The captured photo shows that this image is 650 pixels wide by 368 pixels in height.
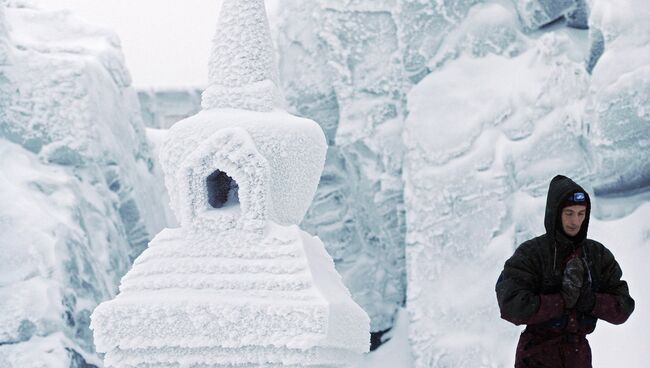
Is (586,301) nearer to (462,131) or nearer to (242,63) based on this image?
(242,63)

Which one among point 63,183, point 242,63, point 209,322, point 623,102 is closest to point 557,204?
point 209,322

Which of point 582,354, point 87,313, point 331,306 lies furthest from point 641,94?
point 87,313

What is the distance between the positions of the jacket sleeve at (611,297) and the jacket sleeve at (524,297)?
0.45ft

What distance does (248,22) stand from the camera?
584 cm

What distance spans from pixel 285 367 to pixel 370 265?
373 inches

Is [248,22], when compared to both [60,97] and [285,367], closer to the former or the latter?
[285,367]

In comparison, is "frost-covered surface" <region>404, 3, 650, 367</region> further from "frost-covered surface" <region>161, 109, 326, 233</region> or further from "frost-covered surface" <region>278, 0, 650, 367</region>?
"frost-covered surface" <region>161, 109, 326, 233</region>

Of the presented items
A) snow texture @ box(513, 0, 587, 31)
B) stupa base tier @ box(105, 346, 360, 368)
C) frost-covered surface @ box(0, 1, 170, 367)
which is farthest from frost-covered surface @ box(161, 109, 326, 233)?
snow texture @ box(513, 0, 587, 31)

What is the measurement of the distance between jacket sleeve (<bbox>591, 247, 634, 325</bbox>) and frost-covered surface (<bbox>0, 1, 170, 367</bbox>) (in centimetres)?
909

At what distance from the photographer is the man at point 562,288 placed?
7.55 ft

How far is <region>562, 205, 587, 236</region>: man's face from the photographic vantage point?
2328mm

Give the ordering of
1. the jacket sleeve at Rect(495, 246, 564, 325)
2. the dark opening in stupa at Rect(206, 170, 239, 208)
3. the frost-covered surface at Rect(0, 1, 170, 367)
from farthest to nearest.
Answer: the frost-covered surface at Rect(0, 1, 170, 367)
the dark opening in stupa at Rect(206, 170, 239, 208)
the jacket sleeve at Rect(495, 246, 564, 325)

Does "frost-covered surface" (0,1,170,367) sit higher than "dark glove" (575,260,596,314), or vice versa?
"dark glove" (575,260,596,314)

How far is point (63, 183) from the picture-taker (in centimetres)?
1209
